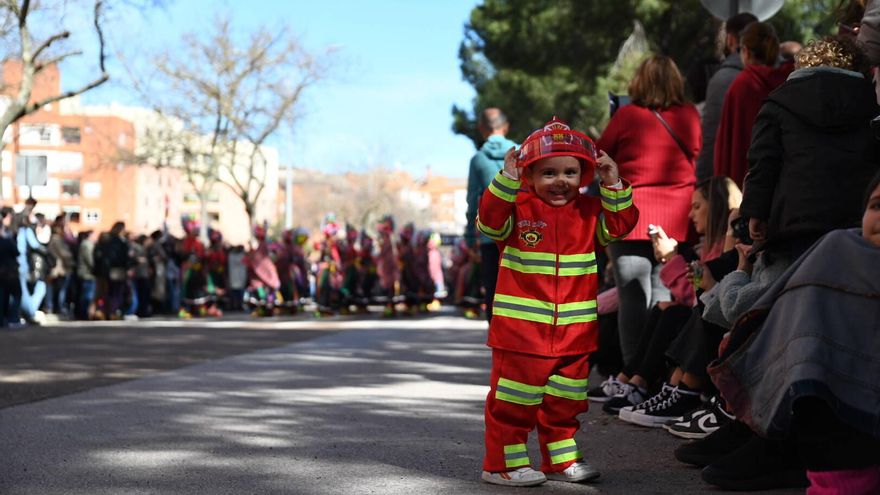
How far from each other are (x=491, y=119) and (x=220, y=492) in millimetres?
5455

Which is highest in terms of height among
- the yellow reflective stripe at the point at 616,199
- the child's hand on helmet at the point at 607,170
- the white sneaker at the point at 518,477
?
the child's hand on helmet at the point at 607,170

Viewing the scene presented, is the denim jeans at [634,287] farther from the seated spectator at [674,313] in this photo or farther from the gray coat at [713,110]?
the gray coat at [713,110]

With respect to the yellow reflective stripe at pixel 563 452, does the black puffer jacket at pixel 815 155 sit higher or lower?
higher

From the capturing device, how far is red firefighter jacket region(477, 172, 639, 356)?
524 cm

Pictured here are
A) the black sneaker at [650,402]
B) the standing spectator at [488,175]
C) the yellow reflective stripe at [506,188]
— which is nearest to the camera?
the yellow reflective stripe at [506,188]

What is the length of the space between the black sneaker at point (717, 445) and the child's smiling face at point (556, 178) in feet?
3.82

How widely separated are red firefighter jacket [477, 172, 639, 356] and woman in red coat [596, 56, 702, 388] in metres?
2.34

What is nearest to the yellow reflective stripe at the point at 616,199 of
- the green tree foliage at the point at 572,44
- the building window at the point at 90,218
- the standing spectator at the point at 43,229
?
the green tree foliage at the point at 572,44

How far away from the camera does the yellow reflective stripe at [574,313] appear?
207 inches

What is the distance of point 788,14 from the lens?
23109 millimetres

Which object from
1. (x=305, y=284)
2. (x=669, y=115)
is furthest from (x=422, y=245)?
(x=669, y=115)

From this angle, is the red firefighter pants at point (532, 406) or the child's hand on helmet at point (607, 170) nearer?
→ the red firefighter pants at point (532, 406)

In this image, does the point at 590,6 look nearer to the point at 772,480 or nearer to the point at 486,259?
the point at 486,259

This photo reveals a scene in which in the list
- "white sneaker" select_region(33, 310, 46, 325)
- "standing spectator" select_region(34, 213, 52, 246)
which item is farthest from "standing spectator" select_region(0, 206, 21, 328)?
"standing spectator" select_region(34, 213, 52, 246)
